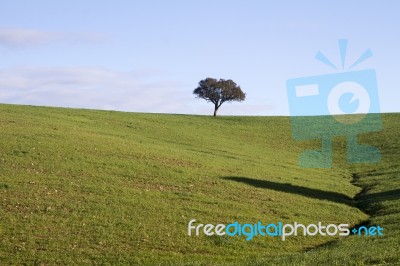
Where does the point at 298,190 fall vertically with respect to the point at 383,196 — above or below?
above

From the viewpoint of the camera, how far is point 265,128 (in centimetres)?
8331

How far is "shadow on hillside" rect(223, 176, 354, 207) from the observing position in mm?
38031

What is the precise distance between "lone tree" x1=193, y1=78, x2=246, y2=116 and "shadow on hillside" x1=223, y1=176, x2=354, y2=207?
53.2 metres

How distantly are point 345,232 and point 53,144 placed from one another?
2296 centimetres

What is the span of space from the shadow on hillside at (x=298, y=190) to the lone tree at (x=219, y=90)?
→ 2093 inches

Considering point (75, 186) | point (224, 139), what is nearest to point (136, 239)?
point (75, 186)

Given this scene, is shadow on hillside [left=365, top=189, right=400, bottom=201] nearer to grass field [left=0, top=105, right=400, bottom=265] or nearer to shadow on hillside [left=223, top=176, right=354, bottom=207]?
grass field [left=0, top=105, right=400, bottom=265]

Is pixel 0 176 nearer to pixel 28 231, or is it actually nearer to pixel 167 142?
pixel 28 231

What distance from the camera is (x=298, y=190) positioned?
1553 inches

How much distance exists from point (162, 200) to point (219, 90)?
64.1 metres

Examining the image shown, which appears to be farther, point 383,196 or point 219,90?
point 219,90

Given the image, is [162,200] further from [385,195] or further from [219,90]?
[219,90]

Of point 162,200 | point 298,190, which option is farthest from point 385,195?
point 162,200

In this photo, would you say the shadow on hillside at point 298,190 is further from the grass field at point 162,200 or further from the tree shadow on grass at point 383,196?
the tree shadow on grass at point 383,196
